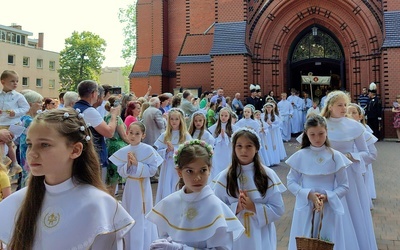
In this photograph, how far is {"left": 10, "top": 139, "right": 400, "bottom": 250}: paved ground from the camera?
5701 millimetres

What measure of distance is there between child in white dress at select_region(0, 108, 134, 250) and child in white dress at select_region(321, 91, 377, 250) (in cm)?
370

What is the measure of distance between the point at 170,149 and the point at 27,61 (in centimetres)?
5703

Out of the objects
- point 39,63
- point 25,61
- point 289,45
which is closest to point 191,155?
point 289,45

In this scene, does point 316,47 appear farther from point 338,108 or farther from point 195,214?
point 195,214

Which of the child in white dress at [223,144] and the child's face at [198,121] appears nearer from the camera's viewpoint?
the child's face at [198,121]

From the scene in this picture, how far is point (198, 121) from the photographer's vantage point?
25.8 feet

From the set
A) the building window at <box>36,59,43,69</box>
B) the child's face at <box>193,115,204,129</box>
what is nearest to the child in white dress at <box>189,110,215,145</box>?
the child's face at <box>193,115,204,129</box>

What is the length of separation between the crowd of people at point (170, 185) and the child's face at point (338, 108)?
1 centimetres

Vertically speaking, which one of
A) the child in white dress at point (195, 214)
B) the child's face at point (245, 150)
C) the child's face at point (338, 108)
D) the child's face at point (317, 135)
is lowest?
the child in white dress at point (195, 214)

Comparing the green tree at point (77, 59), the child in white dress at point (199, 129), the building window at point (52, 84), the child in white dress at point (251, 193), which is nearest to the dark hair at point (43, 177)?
the child in white dress at point (251, 193)

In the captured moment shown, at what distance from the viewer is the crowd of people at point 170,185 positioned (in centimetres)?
207

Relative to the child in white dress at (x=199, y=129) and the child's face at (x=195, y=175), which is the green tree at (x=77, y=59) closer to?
the child in white dress at (x=199, y=129)

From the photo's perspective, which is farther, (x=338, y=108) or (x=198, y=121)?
(x=198, y=121)

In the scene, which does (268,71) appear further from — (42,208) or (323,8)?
(42,208)
